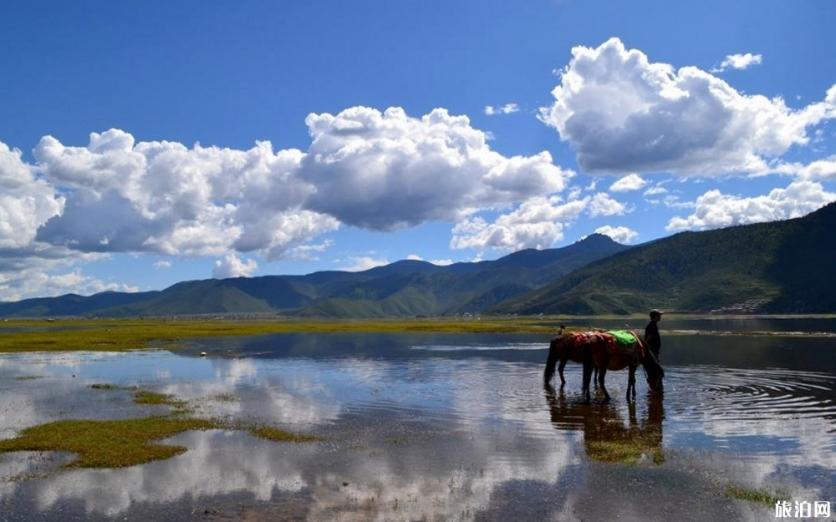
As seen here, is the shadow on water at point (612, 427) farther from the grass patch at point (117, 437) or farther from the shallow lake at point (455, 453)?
the grass patch at point (117, 437)

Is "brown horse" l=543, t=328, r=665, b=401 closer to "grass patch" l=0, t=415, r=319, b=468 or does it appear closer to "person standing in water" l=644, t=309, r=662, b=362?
"person standing in water" l=644, t=309, r=662, b=362

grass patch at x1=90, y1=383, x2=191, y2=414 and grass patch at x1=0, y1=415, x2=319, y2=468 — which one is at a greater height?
grass patch at x1=0, y1=415, x2=319, y2=468

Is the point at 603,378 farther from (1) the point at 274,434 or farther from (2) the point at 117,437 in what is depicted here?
(2) the point at 117,437

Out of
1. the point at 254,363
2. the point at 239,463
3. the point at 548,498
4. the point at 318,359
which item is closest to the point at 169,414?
the point at 239,463

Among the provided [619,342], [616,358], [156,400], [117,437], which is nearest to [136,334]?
[156,400]

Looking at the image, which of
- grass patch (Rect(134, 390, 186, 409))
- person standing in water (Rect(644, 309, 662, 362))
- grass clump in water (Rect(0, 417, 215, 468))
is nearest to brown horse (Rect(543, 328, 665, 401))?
person standing in water (Rect(644, 309, 662, 362))

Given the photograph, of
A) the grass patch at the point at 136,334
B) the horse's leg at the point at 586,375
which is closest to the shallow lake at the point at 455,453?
the horse's leg at the point at 586,375

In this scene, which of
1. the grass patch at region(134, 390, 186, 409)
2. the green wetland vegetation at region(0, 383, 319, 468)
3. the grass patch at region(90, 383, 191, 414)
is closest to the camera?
the green wetland vegetation at region(0, 383, 319, 468)

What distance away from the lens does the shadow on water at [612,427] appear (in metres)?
18.5

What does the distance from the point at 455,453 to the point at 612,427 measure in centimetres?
716

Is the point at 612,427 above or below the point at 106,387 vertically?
below

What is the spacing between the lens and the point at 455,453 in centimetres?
1881

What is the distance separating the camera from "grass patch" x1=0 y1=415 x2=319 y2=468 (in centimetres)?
1861

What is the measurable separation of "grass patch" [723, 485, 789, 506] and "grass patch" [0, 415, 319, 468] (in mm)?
12820
